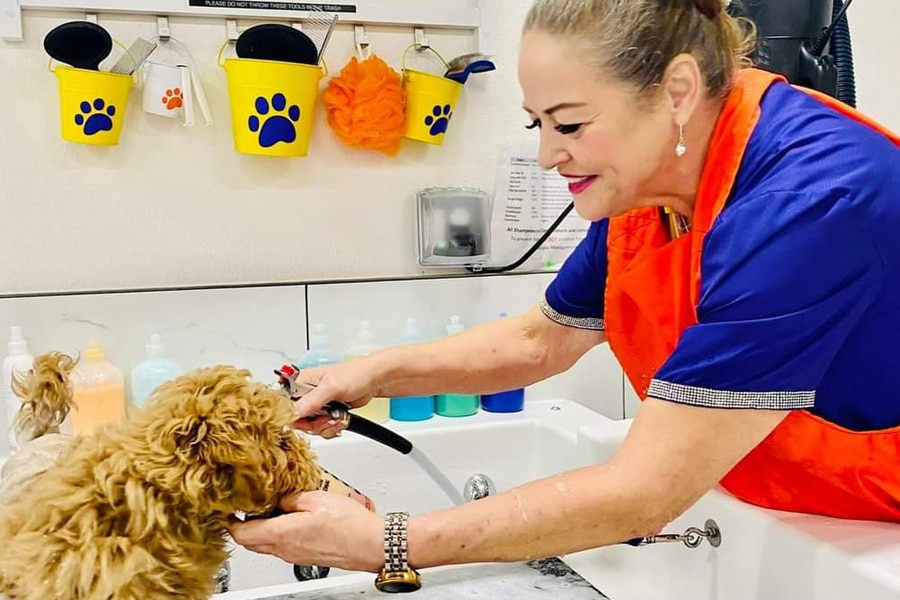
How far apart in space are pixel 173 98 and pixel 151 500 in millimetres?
988

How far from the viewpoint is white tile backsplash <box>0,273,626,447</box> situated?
159 centimetres

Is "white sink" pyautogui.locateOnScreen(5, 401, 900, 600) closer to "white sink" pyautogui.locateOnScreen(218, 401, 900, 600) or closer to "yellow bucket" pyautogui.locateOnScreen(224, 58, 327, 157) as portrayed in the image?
"white sink" pyautogui.locateOnScreen(218, 401, 900, 600)

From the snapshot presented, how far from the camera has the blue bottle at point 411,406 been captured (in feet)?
5.69

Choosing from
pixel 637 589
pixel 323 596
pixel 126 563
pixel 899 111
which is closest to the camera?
pixel 126 563

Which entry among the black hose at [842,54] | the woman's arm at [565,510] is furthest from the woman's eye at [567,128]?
the black hose at [842,54]

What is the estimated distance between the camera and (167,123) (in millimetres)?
1627

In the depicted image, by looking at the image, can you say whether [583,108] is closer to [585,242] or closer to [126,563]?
[585,242]

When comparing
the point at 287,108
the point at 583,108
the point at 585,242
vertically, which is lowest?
the point at 585,242

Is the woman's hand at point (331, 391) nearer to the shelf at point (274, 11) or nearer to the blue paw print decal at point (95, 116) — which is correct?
the blue paw print decal at point (95, 116)

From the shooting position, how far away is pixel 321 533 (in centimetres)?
91

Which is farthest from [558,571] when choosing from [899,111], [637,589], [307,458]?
[899,111]

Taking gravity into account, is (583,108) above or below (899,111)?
below

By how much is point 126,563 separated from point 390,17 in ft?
4.05

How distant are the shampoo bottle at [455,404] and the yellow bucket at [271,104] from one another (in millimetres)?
471
